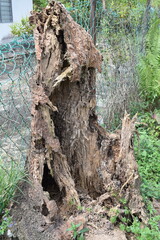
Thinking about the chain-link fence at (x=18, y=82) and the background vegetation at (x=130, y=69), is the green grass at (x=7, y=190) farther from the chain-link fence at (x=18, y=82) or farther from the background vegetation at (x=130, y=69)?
the background vegetation at (x=130, y=69)

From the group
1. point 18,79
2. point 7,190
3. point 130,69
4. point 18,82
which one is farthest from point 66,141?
point 130,69

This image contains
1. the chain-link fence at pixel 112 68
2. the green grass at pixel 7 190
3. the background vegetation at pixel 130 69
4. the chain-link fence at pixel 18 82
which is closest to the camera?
the green grass at pixel 7 190

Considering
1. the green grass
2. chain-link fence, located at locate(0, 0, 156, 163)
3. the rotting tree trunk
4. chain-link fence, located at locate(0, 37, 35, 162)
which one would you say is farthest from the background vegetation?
the green grass

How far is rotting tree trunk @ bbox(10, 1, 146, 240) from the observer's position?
2.03 metres

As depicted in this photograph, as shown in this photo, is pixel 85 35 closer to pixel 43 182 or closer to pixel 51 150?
pixel 51 150

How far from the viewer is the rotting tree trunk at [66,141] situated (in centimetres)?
203

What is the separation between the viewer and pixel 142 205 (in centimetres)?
229

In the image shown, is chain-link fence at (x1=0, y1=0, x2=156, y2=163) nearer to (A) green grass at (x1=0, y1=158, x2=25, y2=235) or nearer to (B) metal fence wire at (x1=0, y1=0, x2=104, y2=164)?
(B) metal fence wire at (x1=0, y1=0, x2=104, y2=164)

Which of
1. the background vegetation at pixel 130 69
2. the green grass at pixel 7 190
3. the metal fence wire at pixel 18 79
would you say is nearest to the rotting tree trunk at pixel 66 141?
the green grass at pixel 7 190

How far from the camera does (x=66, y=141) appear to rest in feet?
7.64

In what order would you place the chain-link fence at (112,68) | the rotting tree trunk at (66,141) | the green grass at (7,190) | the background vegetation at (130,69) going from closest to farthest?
the rotting tree trunk at (66,141), the green grass at (7,190), the background vegetation at (130,69), the chain-link fence at (112,68)

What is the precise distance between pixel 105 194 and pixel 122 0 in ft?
15.7

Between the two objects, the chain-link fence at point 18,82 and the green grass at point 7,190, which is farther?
the chain-link fence at point 18,82

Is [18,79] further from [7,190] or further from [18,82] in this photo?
[7,190]
